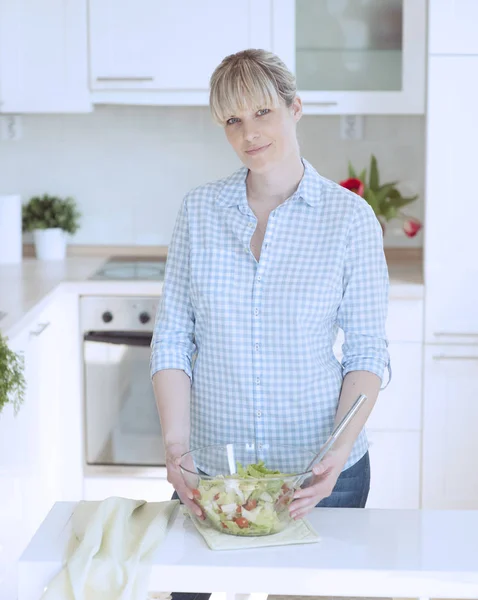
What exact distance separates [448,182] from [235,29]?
889 millimetres

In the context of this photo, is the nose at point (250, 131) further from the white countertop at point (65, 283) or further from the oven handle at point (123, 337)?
the oven handle at point (123, 337)

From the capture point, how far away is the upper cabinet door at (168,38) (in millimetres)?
3172

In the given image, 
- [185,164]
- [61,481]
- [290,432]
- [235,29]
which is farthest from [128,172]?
[290,432]

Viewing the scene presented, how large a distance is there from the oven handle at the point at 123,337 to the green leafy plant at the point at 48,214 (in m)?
0.58

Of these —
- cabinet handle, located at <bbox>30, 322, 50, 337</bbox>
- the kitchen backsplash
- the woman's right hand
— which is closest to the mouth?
the woman's right hand

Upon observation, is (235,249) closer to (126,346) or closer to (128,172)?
(126,346)

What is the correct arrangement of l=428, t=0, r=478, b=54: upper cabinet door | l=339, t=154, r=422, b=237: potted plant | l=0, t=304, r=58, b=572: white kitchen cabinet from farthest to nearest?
1. l=339, t=154, r=422, b=237: potted plant
2. l=428, t=0, r=478, b=54: upper cabinet door
3. l=0, t=304, r=58, b=572: white kitchen cabinet

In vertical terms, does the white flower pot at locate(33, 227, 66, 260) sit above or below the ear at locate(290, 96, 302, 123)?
below

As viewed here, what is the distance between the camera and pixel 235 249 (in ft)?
5.35

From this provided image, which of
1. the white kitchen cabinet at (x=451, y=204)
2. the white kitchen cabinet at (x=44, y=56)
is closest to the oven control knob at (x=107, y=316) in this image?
the white kitchen cabinet at (x=44, y=56)

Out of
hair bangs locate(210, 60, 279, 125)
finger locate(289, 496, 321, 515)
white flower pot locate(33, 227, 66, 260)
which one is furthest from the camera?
white flower pot locate(33, 227, 66, 260)

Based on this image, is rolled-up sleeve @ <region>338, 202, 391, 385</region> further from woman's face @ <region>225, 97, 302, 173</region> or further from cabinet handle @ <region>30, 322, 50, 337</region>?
cabinet handle @ <region>30, 322, 50, 337</region>

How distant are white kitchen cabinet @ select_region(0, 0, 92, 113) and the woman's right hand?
2.01 metres

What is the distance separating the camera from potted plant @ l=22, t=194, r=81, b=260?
11.5 feet
